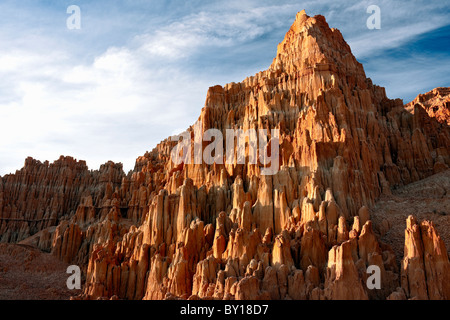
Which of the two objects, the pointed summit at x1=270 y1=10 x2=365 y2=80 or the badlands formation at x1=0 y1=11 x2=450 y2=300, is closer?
the badlands formation at x1=0 y1=11 x2=450 y2=300

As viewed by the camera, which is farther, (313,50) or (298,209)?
(313,50)

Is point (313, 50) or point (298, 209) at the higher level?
point (313, 50)

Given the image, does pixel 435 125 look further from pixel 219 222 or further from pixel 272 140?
pixel 219 222

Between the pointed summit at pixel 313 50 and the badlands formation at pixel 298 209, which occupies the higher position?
the pointed summit at pixel 313 50

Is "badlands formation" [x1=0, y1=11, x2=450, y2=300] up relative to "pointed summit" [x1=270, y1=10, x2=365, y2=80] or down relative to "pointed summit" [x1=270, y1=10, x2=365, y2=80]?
down

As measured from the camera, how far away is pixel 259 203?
5306 cm

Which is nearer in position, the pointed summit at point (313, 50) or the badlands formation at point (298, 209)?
the badlands formation at point (298, 209)

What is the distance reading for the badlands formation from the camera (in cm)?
4009

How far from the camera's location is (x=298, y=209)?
4938cm

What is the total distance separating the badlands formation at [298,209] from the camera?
4009 centimetres

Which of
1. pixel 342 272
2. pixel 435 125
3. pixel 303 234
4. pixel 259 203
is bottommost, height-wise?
pixel 342 272
